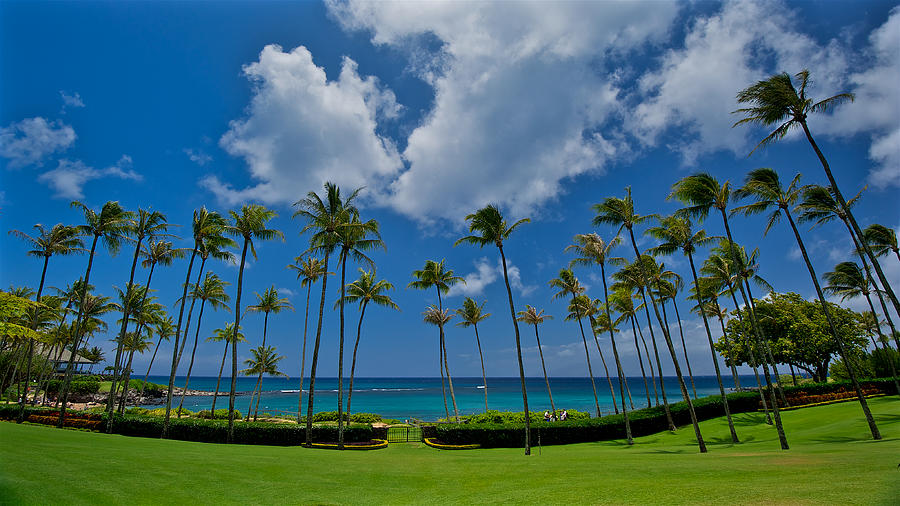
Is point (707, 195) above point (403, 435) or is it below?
above

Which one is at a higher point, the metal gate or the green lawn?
the green lawn

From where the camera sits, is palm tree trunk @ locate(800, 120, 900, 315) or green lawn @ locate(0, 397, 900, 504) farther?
palm tree trunk @ locate(800, 120, 900, 315)

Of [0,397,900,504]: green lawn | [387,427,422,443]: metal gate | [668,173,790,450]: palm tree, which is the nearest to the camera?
[0,397,900,504]: green lawn

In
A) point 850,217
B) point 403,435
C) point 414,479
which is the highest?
point 850,217

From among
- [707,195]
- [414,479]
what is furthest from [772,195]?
[414,479]

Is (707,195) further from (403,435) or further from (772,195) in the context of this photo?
(403,435)

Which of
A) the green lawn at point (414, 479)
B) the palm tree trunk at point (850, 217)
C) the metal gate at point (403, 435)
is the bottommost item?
the metal gate at point (403, 435)

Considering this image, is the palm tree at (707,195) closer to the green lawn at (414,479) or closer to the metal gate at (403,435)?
the green lawn at (414,479)

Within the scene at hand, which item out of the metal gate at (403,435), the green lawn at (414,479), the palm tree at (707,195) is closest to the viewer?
the green lawn at (414,479)

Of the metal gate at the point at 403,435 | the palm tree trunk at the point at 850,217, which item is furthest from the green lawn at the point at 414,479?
the metal gate at the point at 403,435

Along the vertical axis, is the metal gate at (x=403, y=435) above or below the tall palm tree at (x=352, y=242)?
below

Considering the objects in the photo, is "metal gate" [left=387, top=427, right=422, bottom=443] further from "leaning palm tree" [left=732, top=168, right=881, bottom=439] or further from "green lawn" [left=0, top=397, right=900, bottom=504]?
"leaning palm tree" [left=732, top=168, right=881, bottom=439]

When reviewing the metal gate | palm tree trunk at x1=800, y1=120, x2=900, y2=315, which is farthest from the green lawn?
the metal gate

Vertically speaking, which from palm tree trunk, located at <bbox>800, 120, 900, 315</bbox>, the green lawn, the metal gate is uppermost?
palm tree trunk, located at <bbox>800, 120, 900, 315</bbox>
